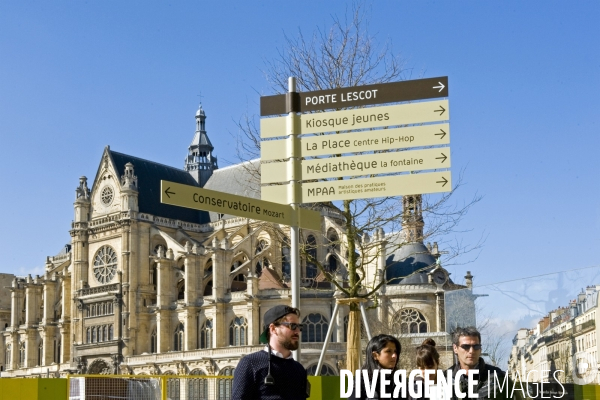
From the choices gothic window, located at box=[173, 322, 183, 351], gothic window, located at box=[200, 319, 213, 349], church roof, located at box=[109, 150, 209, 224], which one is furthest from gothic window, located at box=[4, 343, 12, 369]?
gothic window, located at box=[200, 319, 213, 349]

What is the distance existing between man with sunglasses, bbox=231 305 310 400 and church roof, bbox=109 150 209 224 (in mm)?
63191

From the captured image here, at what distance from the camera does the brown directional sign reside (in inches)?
413

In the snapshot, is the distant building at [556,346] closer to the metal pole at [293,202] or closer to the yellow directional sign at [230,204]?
the metal pole at [293,202]

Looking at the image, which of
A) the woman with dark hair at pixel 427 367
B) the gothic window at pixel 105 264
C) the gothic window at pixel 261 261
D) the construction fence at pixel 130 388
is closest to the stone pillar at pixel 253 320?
the gothic window at pixel 261 261

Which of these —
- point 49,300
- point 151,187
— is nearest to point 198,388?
point 151,187

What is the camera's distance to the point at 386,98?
420 inches

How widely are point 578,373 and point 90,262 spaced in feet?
207

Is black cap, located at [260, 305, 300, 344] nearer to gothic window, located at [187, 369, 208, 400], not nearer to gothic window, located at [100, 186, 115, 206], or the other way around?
gothic window, located at [187, 369, 208, 400]

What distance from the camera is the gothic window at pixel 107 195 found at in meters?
69.7

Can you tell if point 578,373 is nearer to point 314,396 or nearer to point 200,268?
point 314,396

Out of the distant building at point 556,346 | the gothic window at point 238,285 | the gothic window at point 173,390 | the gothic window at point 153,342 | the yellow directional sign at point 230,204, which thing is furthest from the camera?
the gothic window at point 153,342

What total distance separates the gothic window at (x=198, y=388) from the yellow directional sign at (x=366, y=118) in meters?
4.21

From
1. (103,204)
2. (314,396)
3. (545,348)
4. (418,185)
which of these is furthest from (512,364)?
(103,204)

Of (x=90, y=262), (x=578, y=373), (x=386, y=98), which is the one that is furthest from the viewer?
(x=90, y=262)
